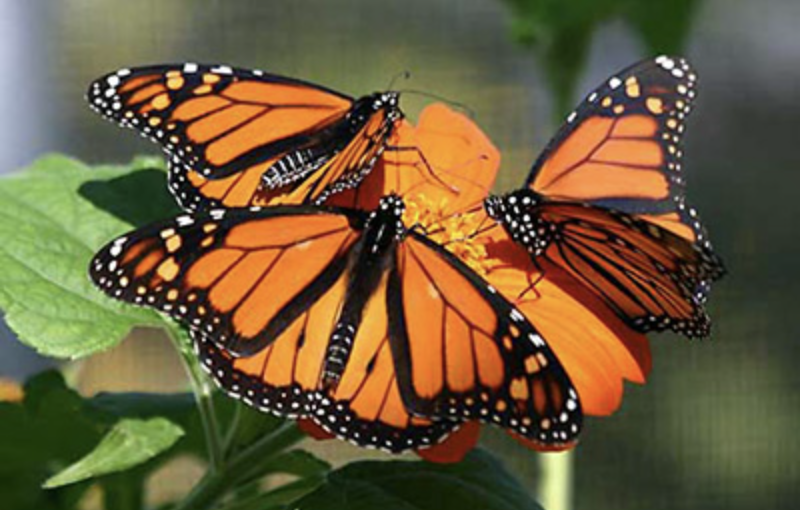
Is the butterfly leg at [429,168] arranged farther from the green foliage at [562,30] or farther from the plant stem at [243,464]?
the green foliage at [562,30]

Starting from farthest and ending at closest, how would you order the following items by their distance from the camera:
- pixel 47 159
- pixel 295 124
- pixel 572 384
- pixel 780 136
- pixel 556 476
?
pixel 780 136 < pixel 556 476 < pixel 47 159 < pixel 295 124 < pixel 572 384

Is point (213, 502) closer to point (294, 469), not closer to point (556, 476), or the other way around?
point (294, 469)

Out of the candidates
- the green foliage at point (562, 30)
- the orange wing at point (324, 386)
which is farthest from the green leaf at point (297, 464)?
the green foliage at point (562, 30)

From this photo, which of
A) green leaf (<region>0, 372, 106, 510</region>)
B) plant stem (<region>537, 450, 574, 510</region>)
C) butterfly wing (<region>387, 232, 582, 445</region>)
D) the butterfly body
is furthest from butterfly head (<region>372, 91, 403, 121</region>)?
plant stem (<region>537, 450, 574, 510</region>)

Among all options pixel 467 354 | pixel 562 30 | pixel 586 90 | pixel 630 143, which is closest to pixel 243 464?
pixel 467 354

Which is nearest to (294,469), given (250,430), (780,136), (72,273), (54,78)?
(250,430)

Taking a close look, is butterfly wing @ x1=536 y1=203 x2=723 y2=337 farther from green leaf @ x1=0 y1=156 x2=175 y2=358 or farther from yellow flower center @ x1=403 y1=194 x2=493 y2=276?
green leaf @ x1=0 y1=156 x2=175 y2=358

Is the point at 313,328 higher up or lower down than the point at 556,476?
higher up
